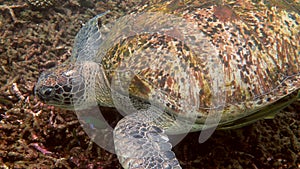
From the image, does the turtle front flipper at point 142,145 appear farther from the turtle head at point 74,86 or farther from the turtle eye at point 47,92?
the turtle eye at point 47,92

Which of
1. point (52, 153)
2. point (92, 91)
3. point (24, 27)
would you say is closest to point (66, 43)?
point (24, 27)

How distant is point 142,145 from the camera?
1774mm

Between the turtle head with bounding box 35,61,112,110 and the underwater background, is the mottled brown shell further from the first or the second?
the underwater background

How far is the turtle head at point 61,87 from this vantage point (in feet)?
7.06

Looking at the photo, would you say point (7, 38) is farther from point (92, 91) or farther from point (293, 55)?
point (293, 55)

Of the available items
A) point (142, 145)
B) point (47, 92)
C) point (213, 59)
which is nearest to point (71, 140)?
point (47, 92)

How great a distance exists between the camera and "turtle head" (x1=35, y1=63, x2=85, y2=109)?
215 centimetres

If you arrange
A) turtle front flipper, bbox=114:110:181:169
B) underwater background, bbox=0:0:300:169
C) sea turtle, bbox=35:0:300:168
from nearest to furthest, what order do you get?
turtle front flipper, bbox=114:110:181:169 < sea turtle, bbox=35:0:300:168 < underwater background, bbox=0:0:300:169

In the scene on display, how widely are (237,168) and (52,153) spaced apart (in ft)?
→ 4.90

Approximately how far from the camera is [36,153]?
2131 millimetres

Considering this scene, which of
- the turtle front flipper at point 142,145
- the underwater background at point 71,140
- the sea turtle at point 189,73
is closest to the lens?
the turtle front flipper at point 142,145

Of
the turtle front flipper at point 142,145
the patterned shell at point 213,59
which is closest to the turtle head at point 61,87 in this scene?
the patterned shell at point 213,59

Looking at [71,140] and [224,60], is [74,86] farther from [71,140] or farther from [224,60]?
[224,60]

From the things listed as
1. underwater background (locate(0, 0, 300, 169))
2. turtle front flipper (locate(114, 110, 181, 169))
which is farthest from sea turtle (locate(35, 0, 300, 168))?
underwater background (locate(0, 0, 300, 169))
